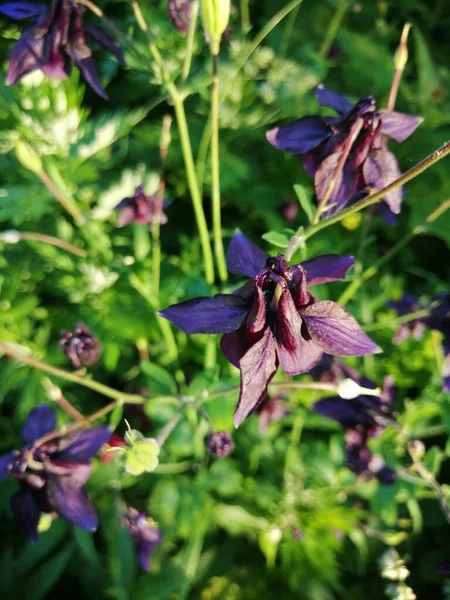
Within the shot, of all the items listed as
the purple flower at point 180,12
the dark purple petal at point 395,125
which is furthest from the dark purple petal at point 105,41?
the dark purple petal at point 395,125

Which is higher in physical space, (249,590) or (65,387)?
(65,387)

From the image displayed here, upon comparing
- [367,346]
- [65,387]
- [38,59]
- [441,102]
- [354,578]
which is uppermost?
[38,59]

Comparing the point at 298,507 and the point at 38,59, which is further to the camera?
the point at 298,507

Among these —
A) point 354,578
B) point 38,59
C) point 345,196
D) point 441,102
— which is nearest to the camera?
point 345,196

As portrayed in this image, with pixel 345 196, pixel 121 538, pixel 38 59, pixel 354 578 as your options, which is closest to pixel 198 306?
pixel 345 196

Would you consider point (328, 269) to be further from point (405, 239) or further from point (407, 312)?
point (407, 312)

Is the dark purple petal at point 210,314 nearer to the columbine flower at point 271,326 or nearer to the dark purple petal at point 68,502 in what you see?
the columbine flower at point 271,326

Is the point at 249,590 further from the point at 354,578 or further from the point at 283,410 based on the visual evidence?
Answer: the point at 283,410
